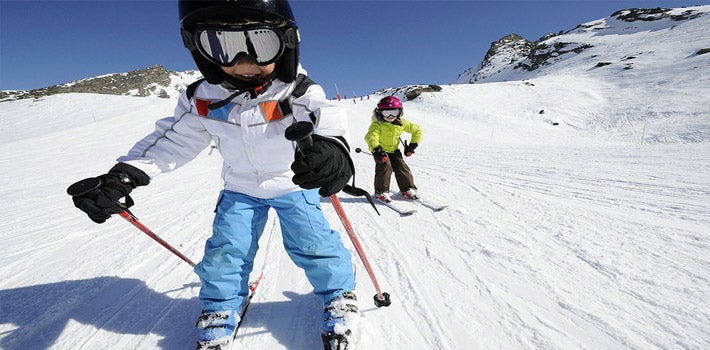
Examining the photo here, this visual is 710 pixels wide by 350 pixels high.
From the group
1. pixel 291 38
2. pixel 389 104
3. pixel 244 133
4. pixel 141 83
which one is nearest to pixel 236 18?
pixel 291 38

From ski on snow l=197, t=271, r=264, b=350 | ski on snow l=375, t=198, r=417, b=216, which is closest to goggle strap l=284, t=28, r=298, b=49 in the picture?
ski on snow l=197, t=271, r=264, b=350

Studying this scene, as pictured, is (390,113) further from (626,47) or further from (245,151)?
(626,47)

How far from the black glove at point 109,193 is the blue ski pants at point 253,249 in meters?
0.53

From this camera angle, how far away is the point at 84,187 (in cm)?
173

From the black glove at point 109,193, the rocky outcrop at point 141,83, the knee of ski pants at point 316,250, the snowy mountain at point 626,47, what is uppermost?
the rocky outcrop at point 141,83

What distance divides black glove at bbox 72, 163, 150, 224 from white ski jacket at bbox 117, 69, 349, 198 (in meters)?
0.07

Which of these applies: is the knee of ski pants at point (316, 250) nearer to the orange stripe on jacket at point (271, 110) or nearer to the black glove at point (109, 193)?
the orange stripe on jacket at point (271, 110)

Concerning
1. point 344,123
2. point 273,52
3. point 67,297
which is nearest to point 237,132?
point 273,52

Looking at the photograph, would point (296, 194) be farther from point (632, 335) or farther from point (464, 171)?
point (464, 171)

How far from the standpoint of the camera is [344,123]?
1832 millimetres

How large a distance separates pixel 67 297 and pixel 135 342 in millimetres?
1047

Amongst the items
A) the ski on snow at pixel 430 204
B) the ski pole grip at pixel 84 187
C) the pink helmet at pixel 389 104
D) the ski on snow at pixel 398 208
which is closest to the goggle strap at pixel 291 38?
the ski pole grip at pixel 84 187

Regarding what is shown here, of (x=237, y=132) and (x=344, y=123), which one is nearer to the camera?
(x=344, y=123)

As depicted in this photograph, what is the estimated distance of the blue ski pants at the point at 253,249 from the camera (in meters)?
1.92
